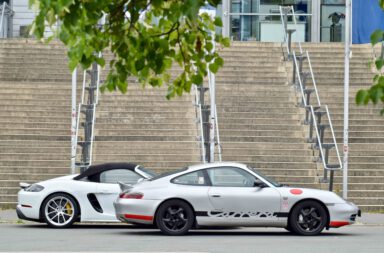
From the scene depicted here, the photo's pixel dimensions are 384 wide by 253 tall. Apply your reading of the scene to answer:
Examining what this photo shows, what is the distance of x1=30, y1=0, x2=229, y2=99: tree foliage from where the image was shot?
9.01m

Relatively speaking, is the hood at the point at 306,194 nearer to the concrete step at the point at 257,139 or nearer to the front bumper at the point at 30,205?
the front bumper at the point at 30,205

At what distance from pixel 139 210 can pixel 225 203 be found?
4.58 ft

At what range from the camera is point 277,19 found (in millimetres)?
41656

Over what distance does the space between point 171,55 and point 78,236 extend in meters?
8.83

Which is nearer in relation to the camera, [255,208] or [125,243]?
[125,243]

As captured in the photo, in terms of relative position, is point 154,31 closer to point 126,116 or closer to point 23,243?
point 23,243

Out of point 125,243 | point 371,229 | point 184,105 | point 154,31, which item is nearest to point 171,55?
Answer: point 154,31

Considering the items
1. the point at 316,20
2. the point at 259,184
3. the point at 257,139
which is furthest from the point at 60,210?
the point at 316,20

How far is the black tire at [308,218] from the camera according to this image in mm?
19531

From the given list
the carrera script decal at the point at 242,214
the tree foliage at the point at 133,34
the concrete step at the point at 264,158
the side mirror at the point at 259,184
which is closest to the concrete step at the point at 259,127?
the concrete step at the point at 264,158

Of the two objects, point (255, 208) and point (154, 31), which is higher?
point (154, 31)

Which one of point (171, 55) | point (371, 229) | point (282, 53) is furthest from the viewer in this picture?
point (282, 53)

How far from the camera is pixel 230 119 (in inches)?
1125

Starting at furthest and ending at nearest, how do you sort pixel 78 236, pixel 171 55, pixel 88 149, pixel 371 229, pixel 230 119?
1. pixel 230 119
2. pixel 88 149
3. pixel 371 229
4. pixel 78 236
5. pixel 171 55
